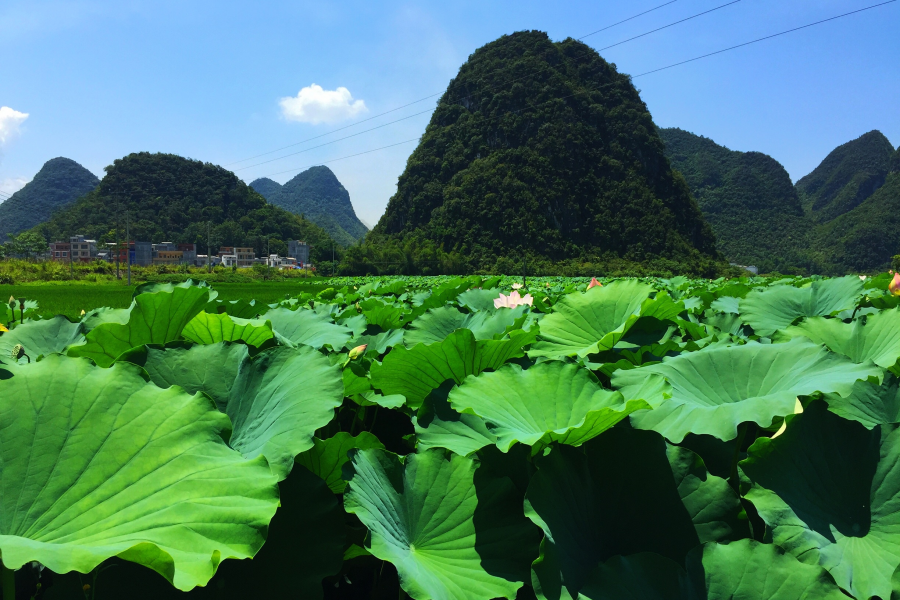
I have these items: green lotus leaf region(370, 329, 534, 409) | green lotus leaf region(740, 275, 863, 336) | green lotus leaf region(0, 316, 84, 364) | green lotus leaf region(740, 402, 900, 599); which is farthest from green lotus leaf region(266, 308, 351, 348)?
green lotus leaf region(740, 275, 863, 336)

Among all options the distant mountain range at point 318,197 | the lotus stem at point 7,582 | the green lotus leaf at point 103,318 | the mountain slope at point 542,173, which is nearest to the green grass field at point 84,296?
the green lotus leaf at point 103,318

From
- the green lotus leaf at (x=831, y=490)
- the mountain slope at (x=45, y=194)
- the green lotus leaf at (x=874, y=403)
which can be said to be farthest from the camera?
the mountain slope at (x=45, y=194)

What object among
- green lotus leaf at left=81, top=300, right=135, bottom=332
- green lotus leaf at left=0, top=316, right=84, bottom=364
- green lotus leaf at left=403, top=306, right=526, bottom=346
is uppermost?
green lotus leaf at left=81, top=300, right=135, bottom=332

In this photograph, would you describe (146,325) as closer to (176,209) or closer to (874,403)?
(874,403)

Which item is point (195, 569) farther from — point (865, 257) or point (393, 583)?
point (865, 257)

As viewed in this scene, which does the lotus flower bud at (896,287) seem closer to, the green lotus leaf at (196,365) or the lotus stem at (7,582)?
the green lotus leaf at (196,365)

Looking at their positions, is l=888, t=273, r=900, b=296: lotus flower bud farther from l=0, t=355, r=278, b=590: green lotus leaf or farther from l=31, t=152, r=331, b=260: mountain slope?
l=31, t=152, r=331, b=260: mountain slope
